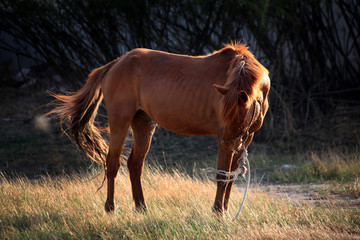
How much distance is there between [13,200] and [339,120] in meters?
6.48

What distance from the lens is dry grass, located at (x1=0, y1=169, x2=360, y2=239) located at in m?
3.08

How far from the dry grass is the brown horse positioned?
0.25 m

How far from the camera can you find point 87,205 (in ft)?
13.4

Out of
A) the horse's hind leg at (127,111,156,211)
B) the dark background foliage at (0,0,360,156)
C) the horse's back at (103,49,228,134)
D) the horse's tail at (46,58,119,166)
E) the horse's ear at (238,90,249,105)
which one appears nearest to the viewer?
the horse's ear at (238,90,249,105)

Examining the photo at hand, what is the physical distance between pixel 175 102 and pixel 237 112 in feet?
2.87

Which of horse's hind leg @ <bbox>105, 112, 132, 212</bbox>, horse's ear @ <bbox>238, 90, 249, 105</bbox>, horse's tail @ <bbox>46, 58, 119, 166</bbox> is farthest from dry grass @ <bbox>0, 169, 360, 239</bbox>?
horse's ear @ <bbox>238, 90, 249, 105</bbox>

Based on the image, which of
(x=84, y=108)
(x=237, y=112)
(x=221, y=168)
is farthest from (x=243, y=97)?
(x=84, y=108)

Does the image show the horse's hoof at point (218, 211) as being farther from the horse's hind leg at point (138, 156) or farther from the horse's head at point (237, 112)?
the horse's hind leg at point (138, 156)

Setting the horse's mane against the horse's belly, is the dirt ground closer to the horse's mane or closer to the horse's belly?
the horse's belly

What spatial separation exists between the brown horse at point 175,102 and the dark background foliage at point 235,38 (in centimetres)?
360

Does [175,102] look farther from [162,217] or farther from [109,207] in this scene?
[109,207]

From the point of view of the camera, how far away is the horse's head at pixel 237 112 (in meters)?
2.91

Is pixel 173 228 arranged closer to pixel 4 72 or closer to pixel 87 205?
pixel 87 205

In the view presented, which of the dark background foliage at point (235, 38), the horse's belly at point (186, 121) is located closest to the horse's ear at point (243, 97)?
the horse's belly at point (186, 121)
